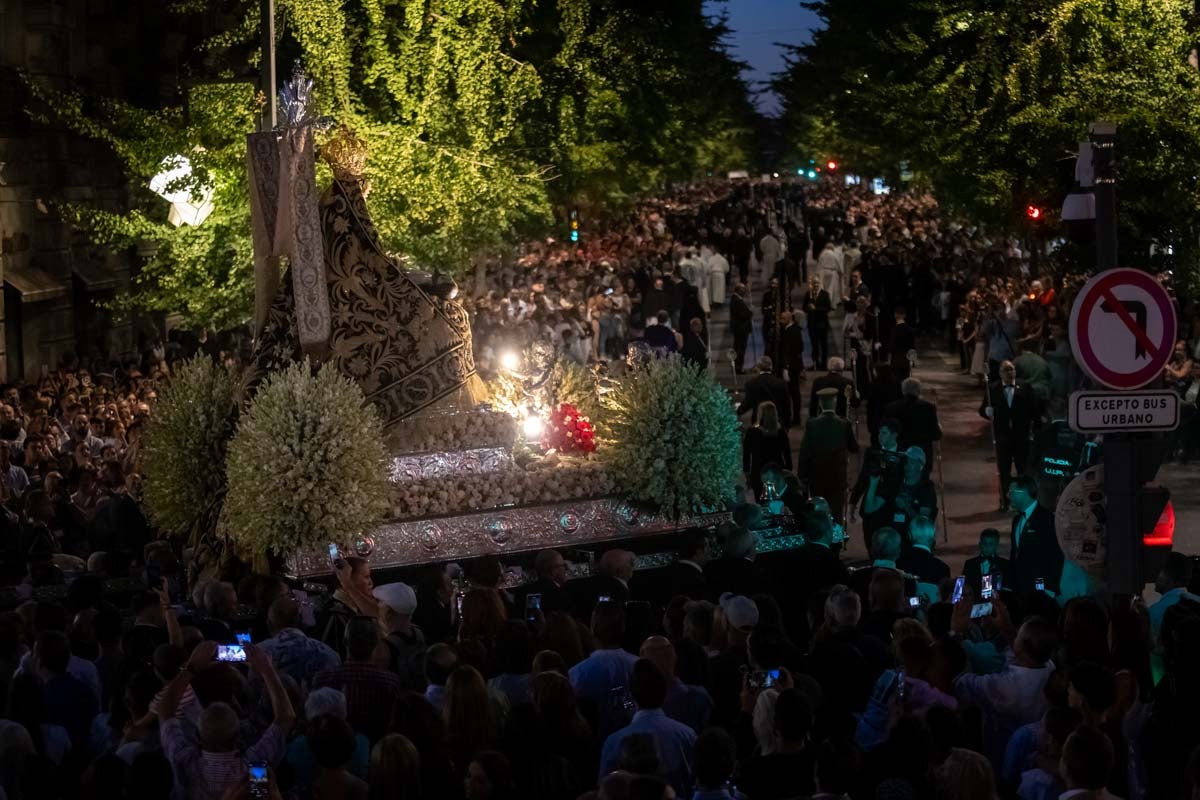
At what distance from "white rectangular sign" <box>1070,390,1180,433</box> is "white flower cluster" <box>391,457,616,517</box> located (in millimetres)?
6142

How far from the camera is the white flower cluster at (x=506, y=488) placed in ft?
49.8

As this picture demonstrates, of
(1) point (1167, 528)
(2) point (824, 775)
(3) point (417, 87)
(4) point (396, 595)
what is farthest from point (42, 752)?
(3) point (417, 87)

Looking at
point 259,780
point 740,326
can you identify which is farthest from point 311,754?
point 740,326

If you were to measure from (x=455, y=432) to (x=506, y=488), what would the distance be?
23.7 inches

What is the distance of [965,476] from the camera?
77.1 feet

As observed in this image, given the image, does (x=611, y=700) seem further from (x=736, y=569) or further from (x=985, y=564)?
(x=985, y=564)

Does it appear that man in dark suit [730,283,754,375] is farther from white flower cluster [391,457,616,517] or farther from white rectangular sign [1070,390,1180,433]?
white rectangular sign [1070,390,1180,433]

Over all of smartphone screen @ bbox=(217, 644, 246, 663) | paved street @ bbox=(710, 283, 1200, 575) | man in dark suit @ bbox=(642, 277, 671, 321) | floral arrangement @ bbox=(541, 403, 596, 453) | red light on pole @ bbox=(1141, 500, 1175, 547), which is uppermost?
man in dark suit @ bbox=(642, 277, 671, 321)

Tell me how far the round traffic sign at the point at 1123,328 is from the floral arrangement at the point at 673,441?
19.0 feet

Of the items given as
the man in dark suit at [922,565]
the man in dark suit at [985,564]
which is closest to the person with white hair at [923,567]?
the man in dark suit at [922,565]

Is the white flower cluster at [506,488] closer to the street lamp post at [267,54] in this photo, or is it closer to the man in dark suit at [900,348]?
the street lamp post at [267,54]

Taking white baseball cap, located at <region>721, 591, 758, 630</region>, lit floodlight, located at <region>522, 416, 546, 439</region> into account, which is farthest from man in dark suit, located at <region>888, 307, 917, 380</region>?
white baseball cap, located at <region>721, 591, 758, 630</region>

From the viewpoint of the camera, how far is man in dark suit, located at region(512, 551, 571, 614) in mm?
11922

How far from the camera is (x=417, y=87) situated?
27.2m
